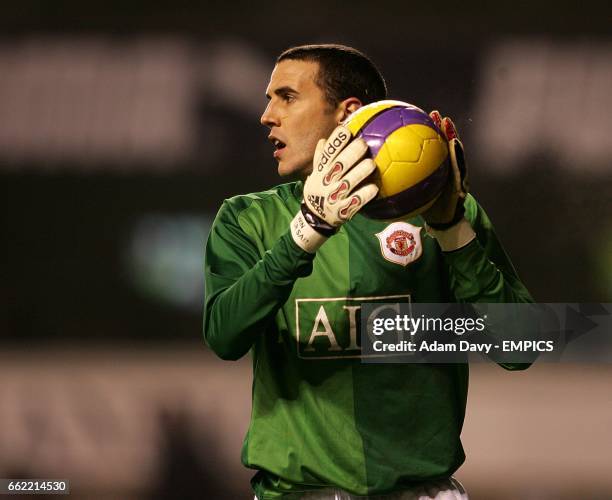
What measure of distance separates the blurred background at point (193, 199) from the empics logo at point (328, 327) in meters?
1.00

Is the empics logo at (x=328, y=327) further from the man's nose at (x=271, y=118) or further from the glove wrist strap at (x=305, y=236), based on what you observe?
the man's nose at (x=271, y=118)

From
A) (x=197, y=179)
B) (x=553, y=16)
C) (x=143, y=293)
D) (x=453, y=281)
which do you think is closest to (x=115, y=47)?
(x=197, y=179)

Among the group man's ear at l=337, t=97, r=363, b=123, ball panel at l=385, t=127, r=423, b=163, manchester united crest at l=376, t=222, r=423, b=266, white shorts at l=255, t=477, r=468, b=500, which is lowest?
white shorts at l=255, t=477, r=468, b=500

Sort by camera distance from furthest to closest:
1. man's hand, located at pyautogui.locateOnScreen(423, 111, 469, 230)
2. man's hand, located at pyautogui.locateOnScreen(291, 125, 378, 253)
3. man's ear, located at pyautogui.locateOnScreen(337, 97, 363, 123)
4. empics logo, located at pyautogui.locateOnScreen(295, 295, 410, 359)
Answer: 1. man's ear, located at pyautogui.locateOnScreen(337, 97, 363, 123)
2. empics logo, located at pyautogui.locateOnScreen(295, 295, 410, 359)
3. man's hand, located at pyautogui.locateOnScreen(423, 111, 469, 230)
4. man's hand, located at pyautogui.locateOnScreen(291, 125, 378, 253)

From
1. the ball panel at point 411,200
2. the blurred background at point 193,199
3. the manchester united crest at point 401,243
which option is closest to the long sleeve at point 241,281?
the ball panel at point 411,200

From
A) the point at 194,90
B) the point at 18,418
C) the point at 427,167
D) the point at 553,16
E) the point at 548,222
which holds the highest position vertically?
the point at 553,16

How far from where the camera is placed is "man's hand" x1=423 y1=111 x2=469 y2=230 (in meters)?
1.82

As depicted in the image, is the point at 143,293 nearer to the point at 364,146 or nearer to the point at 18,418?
the point at 18,418

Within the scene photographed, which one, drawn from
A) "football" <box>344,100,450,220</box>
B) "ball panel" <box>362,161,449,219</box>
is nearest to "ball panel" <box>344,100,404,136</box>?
"football" <box>344,100,450,220</box>

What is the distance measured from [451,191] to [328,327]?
14.1 inches

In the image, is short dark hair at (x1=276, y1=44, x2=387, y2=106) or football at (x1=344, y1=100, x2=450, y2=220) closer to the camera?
football at (x1=344, y1=100, x2=450, y2=220)

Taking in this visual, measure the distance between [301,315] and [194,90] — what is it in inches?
47.8

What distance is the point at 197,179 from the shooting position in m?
2.95

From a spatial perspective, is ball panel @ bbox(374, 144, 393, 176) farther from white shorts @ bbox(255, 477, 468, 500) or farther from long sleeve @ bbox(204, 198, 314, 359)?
white shorts @ bbox(255, 477, 468, 500)
